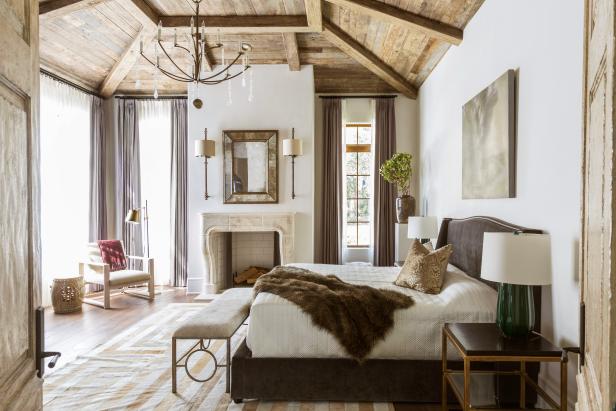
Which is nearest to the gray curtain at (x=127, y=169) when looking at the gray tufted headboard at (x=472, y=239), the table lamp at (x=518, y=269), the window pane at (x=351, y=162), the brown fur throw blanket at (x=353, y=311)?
the window pane at (x=351, y=162)

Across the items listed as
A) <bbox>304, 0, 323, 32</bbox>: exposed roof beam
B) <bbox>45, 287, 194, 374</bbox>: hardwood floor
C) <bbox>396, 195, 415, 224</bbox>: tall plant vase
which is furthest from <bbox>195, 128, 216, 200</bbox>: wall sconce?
<bbox>396, 195, 415, 224</bbox>: tall plant vase

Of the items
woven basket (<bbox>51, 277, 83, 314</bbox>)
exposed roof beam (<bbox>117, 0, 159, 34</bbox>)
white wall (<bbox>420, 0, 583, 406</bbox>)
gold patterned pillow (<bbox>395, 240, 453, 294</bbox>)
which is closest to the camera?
white wall (<bbox>420, 0, 583, 406</bbox>)

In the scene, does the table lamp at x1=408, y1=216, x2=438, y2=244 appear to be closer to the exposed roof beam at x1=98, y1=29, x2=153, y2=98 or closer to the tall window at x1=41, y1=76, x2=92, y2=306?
the exposed roof beam at x1=98, y1=29, x2=153, y2=98

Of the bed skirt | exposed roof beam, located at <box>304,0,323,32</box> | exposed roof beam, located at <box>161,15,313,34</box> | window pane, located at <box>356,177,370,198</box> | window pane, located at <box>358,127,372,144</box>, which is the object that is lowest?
the bed skirt

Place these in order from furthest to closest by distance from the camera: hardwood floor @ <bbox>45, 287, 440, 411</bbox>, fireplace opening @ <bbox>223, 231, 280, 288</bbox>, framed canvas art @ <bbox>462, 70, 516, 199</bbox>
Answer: fireplace opening @ <bbox>223, 231, 280, 288</bbox>, hardwood floor @ <bbox>45, 287, 440, 411</bbox>, framed canvas art @ <bbox>462, 70, 516, 199</bbox>

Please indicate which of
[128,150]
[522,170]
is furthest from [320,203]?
[522,170]

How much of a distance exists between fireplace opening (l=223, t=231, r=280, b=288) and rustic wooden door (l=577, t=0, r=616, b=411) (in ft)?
17.6

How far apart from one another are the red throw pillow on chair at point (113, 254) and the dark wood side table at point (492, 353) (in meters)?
4.35

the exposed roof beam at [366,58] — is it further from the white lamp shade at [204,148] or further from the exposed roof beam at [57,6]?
the exposed roof beam at [57,6]

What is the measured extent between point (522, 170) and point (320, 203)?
398 centimetres

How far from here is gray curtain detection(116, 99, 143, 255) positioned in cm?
634

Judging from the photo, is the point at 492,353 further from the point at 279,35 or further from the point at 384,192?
the point at 279,35

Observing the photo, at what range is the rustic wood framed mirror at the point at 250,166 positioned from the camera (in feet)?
19.3

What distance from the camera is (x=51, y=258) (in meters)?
5.29
